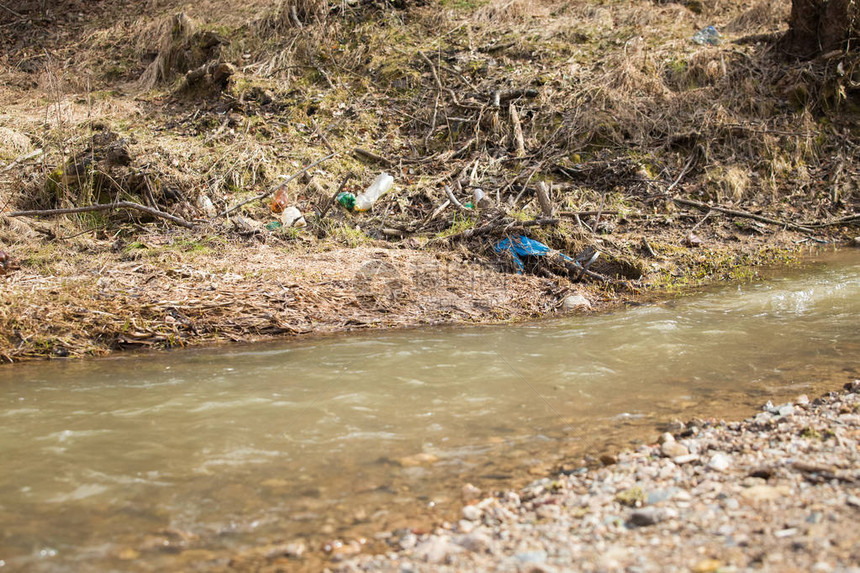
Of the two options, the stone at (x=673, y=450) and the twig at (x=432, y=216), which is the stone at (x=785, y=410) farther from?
the twig at (x=432, y=216)

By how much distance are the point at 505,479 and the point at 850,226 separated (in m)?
6.87

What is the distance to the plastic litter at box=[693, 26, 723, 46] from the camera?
32.7ft

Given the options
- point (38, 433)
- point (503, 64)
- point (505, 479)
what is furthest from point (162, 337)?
point (503, 64)

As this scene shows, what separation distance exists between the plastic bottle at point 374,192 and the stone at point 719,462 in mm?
5317

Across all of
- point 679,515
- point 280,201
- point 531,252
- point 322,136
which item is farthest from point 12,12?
point 679,515

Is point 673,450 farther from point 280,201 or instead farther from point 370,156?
point 370,156

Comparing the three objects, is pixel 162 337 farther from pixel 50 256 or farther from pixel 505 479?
pixel 505 479

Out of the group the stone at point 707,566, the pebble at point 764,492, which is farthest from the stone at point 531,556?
the pebble at point 764,492

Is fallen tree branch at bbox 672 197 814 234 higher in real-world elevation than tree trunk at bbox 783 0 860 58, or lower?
lower

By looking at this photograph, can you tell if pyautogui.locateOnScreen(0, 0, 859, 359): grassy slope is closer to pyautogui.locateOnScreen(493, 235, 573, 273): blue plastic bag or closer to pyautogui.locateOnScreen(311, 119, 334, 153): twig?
pyautogui.locateOnScreen(311, 119, 334, 153): twig

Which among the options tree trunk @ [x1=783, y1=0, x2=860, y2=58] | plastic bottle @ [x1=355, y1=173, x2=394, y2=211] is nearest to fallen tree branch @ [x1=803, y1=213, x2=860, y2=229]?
tree trunk @ [x1=783, y1=0, x2=860, y2=58]

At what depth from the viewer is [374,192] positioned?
24.4ft

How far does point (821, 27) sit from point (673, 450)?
28.6 feet

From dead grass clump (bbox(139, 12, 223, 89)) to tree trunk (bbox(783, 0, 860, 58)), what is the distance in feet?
28.1
